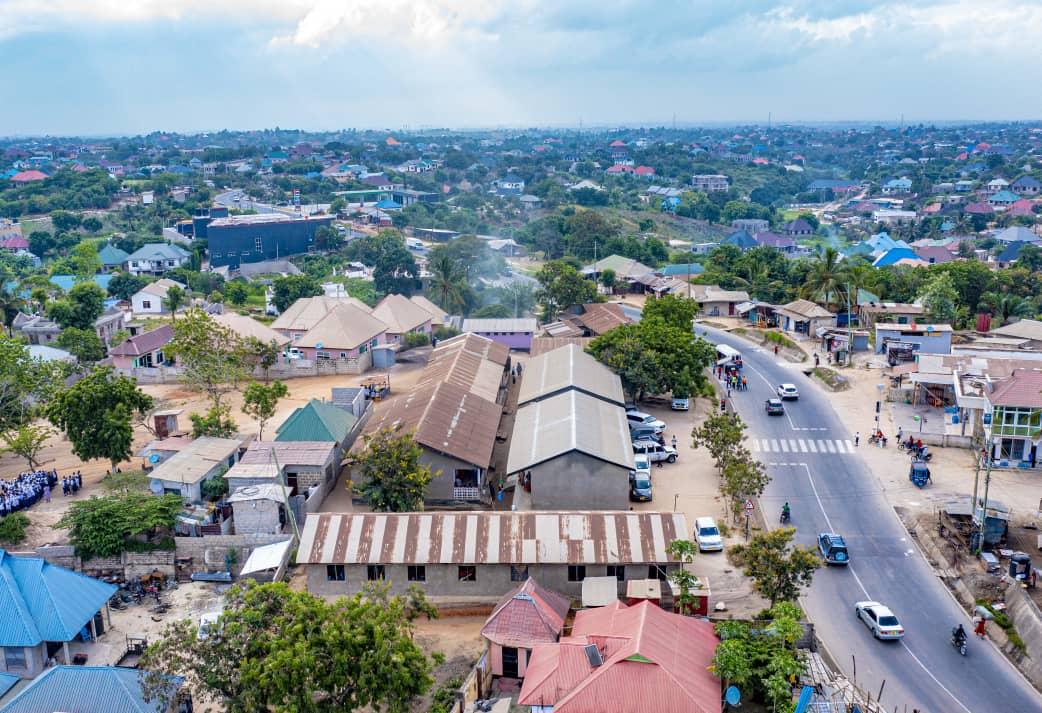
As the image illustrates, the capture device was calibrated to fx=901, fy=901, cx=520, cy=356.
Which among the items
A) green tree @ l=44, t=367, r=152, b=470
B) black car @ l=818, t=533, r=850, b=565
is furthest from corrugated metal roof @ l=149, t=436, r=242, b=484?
black car @ l=818, t=533, r=850, b=565

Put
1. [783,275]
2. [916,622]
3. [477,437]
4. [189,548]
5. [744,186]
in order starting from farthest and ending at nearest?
1. [744,186]
2. [783,275]
3. [477,437]
4. [189,548]
5. [916,622]

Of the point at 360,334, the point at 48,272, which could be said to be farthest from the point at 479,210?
the point at 360,334

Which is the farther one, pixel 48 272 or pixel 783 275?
pixel 48 272

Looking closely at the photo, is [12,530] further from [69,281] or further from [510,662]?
[69,281]

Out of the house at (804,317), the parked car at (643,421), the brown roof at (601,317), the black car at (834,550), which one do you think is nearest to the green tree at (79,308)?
the brown roof at (601,317)

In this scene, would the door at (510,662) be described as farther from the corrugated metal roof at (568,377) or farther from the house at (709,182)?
the house at (709,182)

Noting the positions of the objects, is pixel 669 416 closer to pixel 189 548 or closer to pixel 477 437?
pixel 477 437
